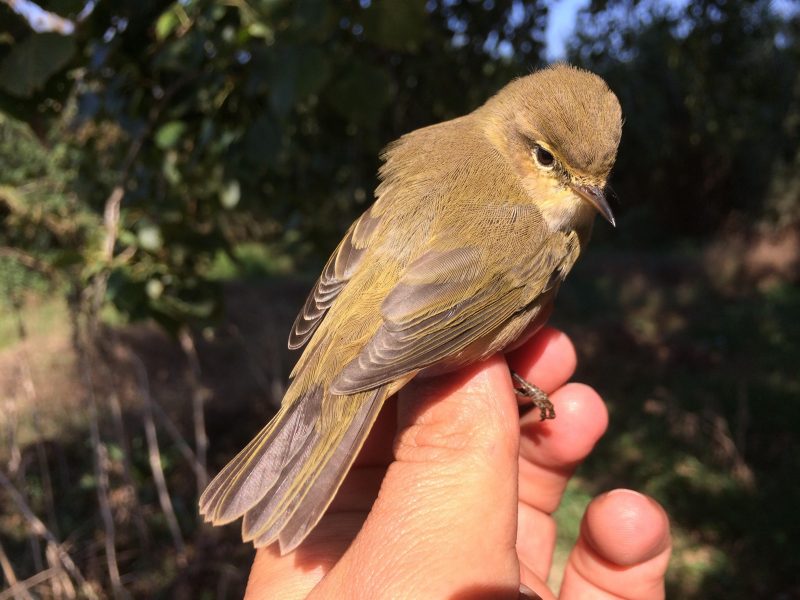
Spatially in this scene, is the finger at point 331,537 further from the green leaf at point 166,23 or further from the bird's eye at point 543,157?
the green leaf at point 166,23

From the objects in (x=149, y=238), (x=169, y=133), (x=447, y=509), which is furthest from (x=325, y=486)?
(x=169, y=133)

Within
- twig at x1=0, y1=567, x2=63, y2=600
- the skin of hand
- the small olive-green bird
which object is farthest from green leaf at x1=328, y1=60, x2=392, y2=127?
twig at x1=0, y1=567, x2=63, y2=600

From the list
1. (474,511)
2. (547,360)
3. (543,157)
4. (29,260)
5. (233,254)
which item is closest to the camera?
(474,511)

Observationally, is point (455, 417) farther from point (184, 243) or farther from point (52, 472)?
point (52, 472)

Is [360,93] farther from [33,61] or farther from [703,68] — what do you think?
[703,68]

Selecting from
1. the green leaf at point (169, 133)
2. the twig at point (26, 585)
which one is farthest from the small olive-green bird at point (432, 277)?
the twig at point (26, 585)

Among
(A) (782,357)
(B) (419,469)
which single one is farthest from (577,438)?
(A) (782,357)
